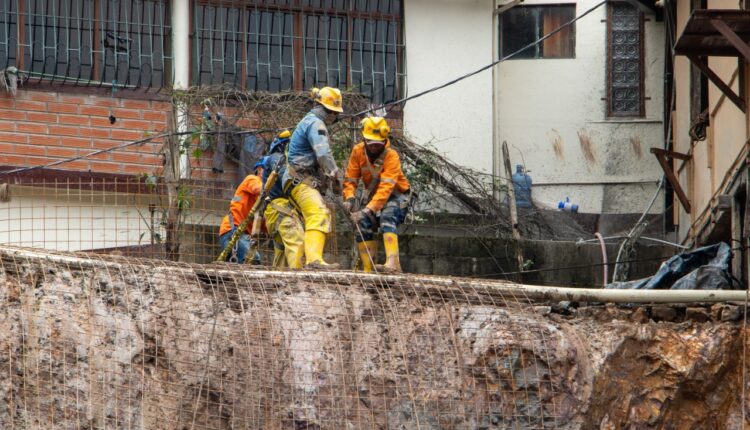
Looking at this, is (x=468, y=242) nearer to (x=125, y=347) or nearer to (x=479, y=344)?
(x=479, y=344)

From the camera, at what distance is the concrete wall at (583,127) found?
1759cm

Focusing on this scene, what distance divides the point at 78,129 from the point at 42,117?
39 centimetres

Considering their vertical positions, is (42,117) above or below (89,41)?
below

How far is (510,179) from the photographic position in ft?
54.2

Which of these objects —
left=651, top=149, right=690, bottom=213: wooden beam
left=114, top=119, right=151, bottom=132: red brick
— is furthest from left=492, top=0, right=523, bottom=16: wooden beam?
left=114, top=119, right=151, bottom=132: red brick

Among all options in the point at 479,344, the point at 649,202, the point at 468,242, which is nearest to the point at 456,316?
the point at 479,344

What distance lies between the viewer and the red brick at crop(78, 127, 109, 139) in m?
15.3

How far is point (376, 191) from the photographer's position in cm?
1241

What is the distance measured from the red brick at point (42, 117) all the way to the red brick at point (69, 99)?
177 mm

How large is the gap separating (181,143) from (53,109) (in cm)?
148

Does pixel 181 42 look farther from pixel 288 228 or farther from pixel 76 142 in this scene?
pixel 288 228

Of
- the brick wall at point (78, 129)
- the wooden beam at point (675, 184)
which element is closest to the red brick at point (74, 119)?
the brick wall at point (78, 129)

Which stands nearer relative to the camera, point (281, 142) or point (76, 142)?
point (281, 142)

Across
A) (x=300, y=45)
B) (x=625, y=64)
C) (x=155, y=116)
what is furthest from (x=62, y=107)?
(x=625, y=64)
